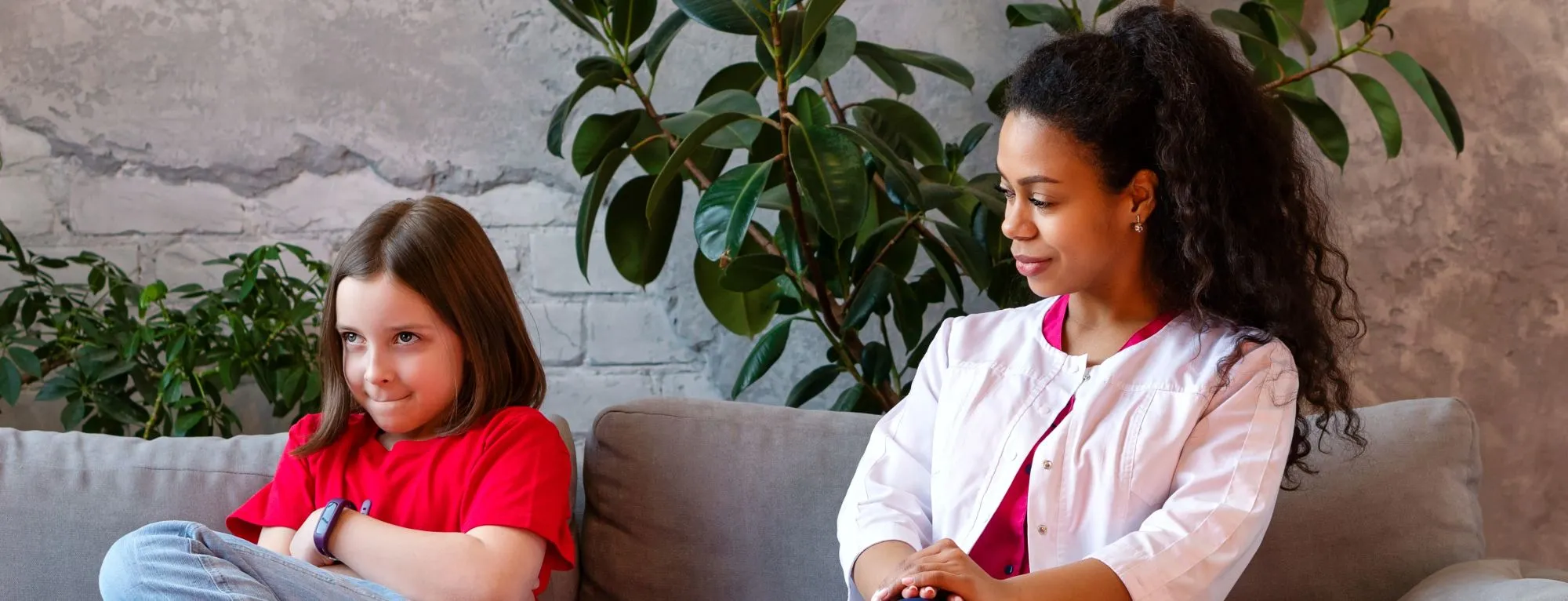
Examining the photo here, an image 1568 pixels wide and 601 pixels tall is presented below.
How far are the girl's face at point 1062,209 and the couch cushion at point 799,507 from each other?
38 cm

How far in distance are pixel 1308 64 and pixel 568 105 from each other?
1.02 metres

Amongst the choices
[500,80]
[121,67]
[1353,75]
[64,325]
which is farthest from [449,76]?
[1353,75]

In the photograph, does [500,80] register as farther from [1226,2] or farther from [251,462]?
[1226,2]

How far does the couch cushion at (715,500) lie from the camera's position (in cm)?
139

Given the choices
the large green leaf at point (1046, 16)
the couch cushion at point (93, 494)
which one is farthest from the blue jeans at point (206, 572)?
the large green leaf at point (1046, 16)

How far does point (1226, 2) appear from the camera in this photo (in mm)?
1955

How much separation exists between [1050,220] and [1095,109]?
0.35 feet

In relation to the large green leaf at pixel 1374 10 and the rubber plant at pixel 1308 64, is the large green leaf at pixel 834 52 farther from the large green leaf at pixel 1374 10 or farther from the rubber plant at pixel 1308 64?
the large green leaf at pixel 1374 10

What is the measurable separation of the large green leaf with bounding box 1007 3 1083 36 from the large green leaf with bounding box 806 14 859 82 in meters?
0.35

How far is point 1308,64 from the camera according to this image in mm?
1714

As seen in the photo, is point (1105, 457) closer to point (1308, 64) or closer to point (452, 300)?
point (452, 300)

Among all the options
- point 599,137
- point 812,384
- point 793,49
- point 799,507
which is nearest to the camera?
point 799,507

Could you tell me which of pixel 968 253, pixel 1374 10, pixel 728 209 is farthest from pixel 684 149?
pixel 1374 10

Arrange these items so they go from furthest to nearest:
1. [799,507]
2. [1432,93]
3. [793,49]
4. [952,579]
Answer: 1. [1432,93]
2. [793,49]
3. [799,507]
4. [952,579]
